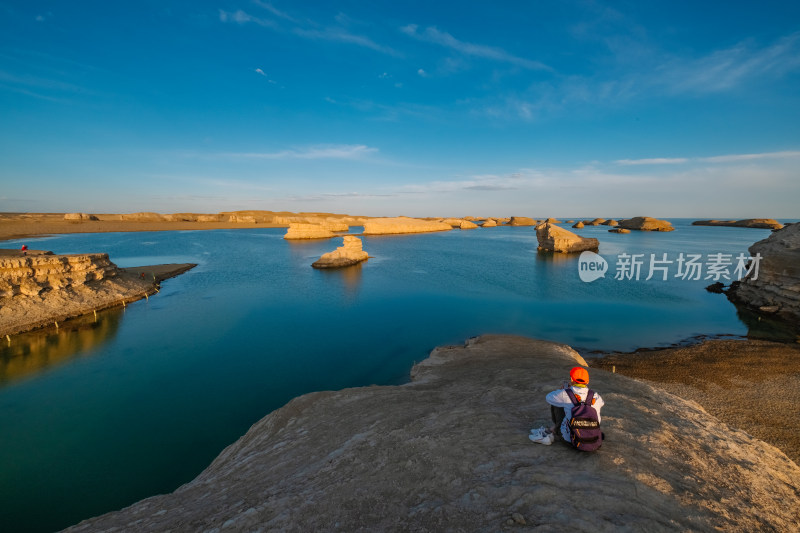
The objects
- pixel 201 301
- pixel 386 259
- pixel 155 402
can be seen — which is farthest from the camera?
pixel 386 259

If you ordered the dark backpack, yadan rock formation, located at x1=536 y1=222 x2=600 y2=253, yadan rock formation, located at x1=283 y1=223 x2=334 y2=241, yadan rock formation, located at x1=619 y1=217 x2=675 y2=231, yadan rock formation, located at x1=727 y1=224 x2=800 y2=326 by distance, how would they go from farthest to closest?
yadan rock formation, located at x1=619 y1=217 x2=675 y2=231 → yadan rock formation, located at x1=283 y1=223 x2=334 y2=241 → yadan rock formation, located at x1=536 y1=222 x2=600 y2=253 → yadan rock formation, located at x1=727 y1=224 x2=800 y2=326 → the dark backpack

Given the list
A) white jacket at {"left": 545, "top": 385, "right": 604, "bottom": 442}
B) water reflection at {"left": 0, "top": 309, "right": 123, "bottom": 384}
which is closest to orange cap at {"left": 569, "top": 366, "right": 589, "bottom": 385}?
white jacket at {"left": 545, "top": 385, "right": 604, "bottom": 442}

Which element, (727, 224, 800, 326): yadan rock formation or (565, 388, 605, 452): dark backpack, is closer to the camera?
(565, 388, 605, 452): dark backpack

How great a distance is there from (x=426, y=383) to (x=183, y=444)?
31.5 ft

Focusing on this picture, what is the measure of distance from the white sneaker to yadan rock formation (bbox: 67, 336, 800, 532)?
97 millimetres

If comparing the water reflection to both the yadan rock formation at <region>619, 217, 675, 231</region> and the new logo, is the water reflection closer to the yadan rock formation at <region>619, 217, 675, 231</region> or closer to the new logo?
the new logo

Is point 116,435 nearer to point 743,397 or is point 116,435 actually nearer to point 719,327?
point 743,397

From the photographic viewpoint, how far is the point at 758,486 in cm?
597

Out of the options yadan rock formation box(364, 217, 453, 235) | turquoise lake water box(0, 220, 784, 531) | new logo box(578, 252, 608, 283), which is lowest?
turquoise lake water box(0, 220, 784, 531)

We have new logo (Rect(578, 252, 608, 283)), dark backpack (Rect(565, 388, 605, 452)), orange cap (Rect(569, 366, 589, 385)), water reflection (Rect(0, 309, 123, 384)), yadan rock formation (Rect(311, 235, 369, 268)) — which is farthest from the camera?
yadan rock formation (Rect(311, 235, 369, 268))

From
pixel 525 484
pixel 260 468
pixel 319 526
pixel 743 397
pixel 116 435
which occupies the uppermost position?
pixel 525 484

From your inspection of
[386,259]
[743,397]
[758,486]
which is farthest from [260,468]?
[386,259]

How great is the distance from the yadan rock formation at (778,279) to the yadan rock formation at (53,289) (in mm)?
54560

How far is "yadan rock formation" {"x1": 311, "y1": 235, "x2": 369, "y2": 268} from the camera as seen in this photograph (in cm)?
5038
